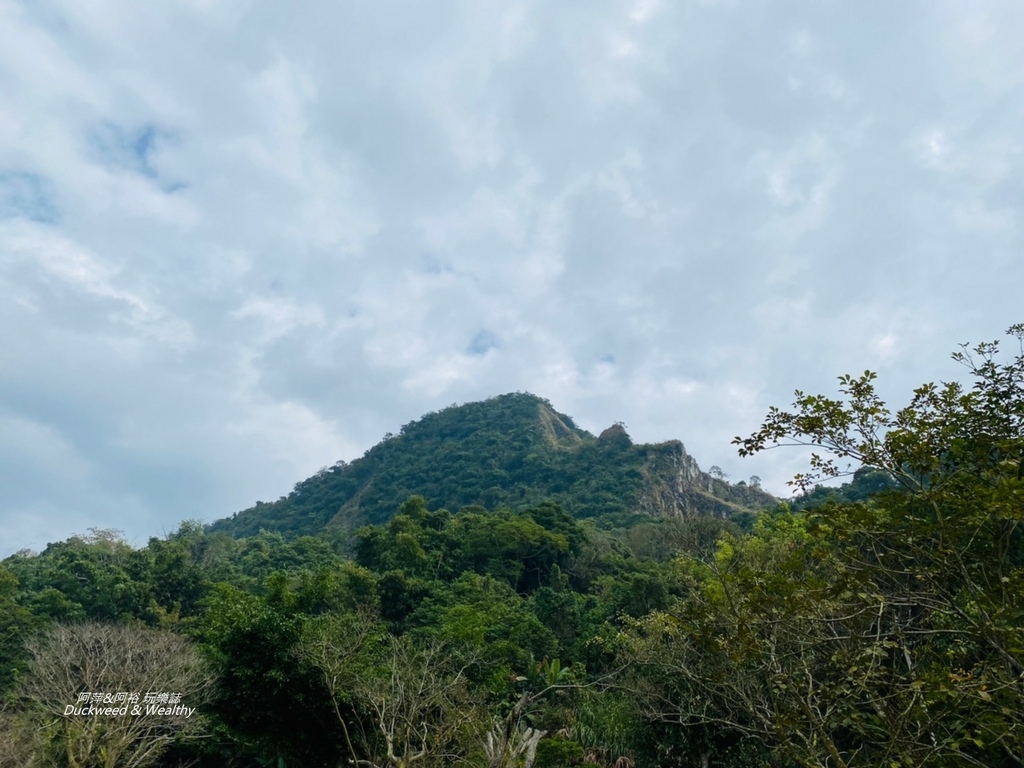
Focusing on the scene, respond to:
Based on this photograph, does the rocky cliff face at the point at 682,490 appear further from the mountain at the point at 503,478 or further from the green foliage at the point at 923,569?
the green foliage at the point at 923,569

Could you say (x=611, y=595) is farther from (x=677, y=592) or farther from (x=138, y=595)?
(x=138, y=595)

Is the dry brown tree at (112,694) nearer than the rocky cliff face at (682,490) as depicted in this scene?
Yes

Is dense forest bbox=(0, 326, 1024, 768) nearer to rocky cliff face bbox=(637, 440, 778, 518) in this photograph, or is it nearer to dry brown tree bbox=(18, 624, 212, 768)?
dry brown tree bbox=(18, 624, 212, 768)

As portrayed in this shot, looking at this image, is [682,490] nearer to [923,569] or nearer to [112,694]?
[112,694]

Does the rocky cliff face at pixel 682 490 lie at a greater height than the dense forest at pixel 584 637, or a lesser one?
greater

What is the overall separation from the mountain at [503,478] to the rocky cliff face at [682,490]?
12 cm

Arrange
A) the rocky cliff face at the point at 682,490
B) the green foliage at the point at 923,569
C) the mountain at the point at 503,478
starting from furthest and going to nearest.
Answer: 1. the mountain at the point at 503,478
2. the rocky cliff face at the point at 682,490
3. the green foliage at the point at 923,569

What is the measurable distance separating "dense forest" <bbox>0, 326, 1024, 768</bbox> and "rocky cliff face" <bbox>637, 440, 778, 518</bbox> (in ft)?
59.1

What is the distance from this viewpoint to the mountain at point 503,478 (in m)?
59.2

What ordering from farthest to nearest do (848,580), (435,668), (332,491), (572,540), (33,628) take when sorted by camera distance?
(332,491), (572,540), (33,628), (435,668), (848,580)

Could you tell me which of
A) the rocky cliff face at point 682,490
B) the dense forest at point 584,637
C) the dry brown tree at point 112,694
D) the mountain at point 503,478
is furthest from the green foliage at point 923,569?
the rocky cliff face at point 682,490

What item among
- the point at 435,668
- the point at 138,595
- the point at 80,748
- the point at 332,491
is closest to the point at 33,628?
the point at 138,595

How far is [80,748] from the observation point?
45.8 ft

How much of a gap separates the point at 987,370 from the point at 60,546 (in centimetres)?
5164
